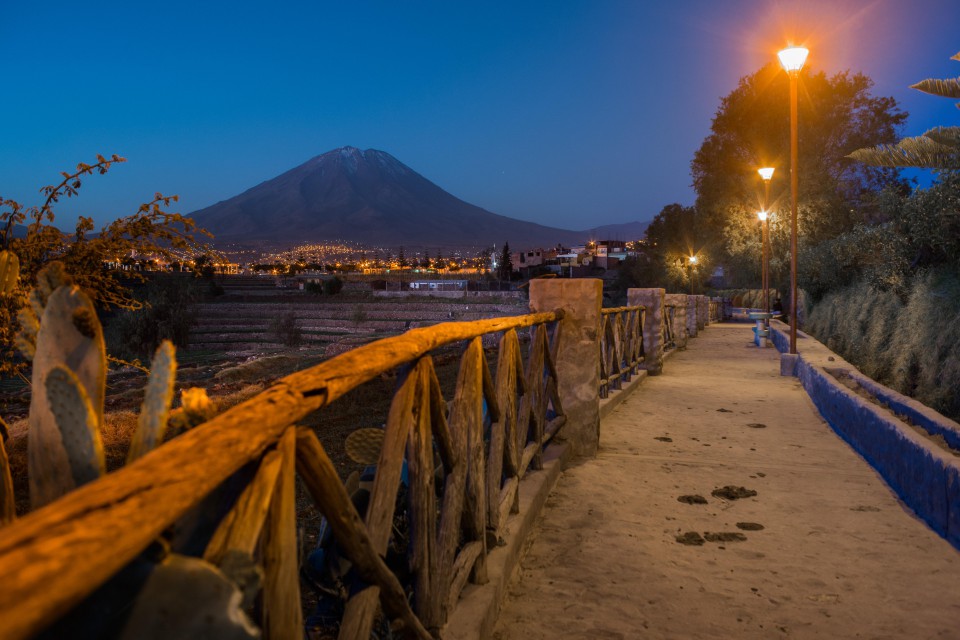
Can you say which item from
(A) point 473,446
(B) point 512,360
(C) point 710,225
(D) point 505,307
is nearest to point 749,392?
(B) point 512,360

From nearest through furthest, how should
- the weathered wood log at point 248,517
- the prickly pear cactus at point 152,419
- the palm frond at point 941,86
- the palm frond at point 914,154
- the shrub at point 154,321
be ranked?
the weathered wood log at point 248,517 → the prickly pear cactus at point 152,419 → the palm frond at point 941,86 → the palm frond at point 914,154 → the shrub at point 154,321

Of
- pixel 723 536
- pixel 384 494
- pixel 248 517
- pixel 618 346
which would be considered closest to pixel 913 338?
pixel 618 346

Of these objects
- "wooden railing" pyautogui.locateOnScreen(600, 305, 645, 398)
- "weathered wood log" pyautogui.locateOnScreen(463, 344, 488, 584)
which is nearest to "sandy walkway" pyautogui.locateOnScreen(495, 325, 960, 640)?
"weathered wood log" pyautogui.locateOnScreen(463, 344, 488, 584)

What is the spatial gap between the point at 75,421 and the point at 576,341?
444 centimetres

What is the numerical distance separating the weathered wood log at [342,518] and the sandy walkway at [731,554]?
3.95 feet

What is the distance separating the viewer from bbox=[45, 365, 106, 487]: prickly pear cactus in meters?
1.06

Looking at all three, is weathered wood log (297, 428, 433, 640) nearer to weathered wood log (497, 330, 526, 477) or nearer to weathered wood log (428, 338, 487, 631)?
weathered wood log (428, 338, 487, 631)

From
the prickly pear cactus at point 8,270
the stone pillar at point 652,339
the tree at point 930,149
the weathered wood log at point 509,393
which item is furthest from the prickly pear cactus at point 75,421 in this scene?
the tree at point 930,149

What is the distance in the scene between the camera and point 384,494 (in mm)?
1918

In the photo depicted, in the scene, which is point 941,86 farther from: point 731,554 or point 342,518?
point 342,518

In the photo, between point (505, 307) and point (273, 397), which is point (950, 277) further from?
point (505, 307)

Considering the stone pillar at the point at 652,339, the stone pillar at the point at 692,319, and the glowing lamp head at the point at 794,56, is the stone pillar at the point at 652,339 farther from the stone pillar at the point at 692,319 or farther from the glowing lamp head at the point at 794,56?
the stone pillar at the point at 692,319

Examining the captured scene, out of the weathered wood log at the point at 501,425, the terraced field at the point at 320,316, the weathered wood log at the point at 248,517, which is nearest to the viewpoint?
the weathered wood log at the point at 248,517

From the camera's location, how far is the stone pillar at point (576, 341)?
16.9ft
